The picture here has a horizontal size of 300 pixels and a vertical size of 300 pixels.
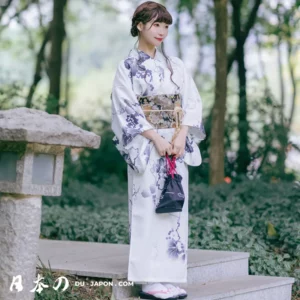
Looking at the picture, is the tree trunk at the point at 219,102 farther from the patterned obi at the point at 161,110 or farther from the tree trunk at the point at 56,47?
the patterned obi at the point at 161,110

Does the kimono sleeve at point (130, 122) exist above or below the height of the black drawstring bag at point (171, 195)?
above

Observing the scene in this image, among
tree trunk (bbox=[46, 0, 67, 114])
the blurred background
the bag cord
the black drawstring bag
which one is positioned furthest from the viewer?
tree trunk (bbox=[46, 0, 67, 114])

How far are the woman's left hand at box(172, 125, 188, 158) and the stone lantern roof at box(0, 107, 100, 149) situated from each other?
22.4 inches

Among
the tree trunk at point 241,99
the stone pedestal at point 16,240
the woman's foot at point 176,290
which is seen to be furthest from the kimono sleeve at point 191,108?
the tree trunk at point 241,99

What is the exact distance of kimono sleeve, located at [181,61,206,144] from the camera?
464cm

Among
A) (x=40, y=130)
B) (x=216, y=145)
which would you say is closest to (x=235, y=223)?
(x=216, y=145)

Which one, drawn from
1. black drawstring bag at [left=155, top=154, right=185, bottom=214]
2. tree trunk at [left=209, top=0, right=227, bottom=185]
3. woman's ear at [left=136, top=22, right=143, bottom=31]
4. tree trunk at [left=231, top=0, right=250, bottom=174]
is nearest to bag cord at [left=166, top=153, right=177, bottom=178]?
black drawstring bag at [left=155, top=154, right=185, bottom=214]

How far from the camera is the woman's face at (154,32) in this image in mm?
4566

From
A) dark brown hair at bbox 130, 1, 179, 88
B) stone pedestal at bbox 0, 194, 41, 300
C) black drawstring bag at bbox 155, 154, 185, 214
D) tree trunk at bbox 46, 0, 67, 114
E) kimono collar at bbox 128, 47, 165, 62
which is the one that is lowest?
stone pedestal at bbox 0, 194, 41, 300

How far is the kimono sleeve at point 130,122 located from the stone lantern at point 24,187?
0.42 meters

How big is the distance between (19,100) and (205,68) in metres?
6.43

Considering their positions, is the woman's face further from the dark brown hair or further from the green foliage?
the green foliage

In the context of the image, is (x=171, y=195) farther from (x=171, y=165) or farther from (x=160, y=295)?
(x=160, y=295)

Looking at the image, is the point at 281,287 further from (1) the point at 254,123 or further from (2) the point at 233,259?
(1) the point at 254,123
